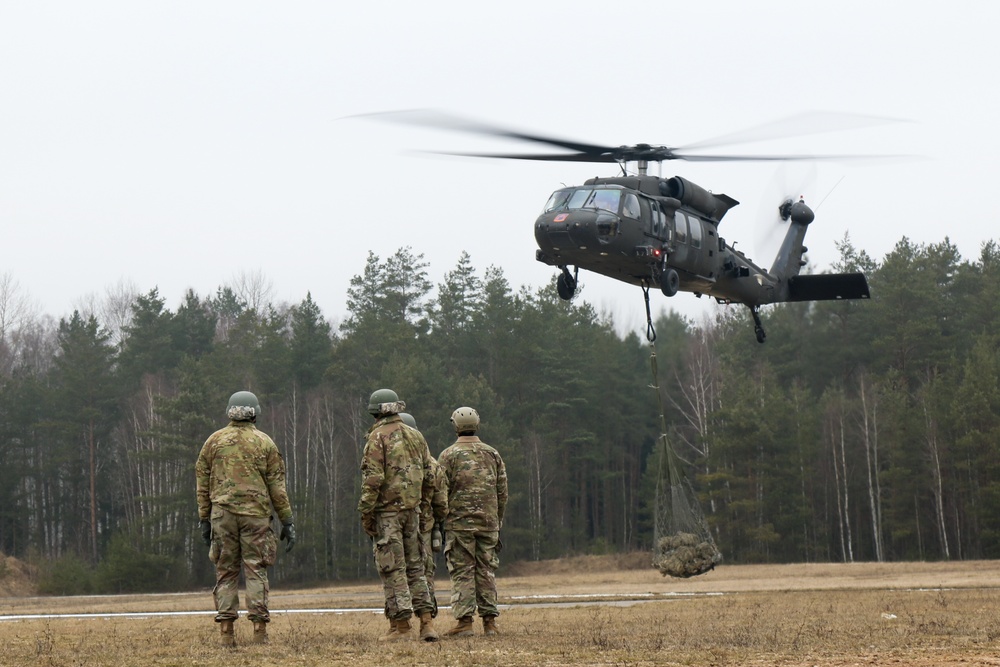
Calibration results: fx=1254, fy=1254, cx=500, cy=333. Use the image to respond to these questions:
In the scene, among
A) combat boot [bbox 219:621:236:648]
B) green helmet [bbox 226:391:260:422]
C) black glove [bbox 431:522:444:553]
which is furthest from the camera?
Answer: black glove [bbox 431:522:444:553]

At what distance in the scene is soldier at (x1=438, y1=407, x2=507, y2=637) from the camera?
11570mm

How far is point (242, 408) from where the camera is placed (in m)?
11.0

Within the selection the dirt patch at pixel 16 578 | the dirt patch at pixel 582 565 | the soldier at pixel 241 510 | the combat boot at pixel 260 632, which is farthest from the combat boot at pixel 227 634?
the dirt patch at pixel 582 565

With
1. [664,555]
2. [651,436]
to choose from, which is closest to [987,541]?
[651,436]

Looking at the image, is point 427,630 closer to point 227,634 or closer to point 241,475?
point 227,634

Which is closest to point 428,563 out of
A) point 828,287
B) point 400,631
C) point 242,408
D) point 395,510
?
point 400,631

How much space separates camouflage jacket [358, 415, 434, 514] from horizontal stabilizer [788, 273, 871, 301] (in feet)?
46.0

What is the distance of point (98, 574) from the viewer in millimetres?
48844

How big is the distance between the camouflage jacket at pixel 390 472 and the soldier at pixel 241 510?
76 cm

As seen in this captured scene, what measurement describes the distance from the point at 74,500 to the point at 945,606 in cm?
5595

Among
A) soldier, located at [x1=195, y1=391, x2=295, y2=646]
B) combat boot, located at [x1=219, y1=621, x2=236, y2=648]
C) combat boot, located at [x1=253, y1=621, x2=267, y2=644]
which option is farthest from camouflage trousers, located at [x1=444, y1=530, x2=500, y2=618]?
combat boot, located at [x1=219, y1=621, x2=236, y2=648]

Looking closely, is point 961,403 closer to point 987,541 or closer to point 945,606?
point 987,541

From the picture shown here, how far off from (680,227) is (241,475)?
438 inches

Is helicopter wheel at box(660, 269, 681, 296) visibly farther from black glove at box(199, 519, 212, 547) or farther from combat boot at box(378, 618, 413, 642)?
black glove at box(199, 519, 212, 547)
